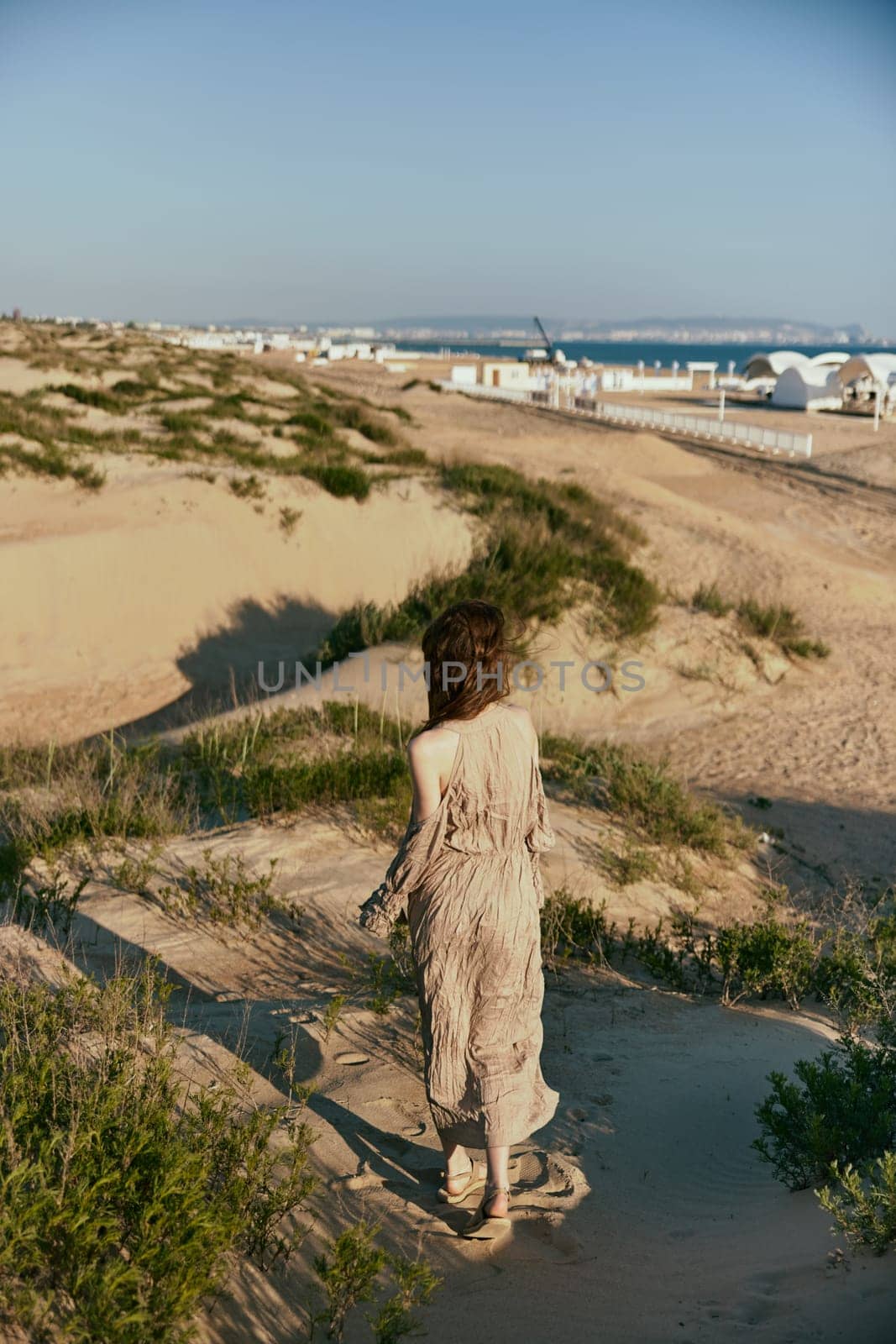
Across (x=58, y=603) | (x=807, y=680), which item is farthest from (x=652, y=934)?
(x=58, y=603)

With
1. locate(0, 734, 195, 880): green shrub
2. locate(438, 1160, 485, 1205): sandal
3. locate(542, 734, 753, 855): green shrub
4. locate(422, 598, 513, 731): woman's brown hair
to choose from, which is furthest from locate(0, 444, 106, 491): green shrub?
locate(438, 1160, 485, 1205): sandal

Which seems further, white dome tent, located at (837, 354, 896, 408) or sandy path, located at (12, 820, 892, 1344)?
white dome tent, located at (837, 354, 896, 408)

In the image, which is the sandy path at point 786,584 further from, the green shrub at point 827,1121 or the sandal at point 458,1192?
the sandal at point 458,1192

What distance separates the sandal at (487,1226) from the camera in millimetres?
2826

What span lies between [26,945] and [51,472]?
1082 centimetres

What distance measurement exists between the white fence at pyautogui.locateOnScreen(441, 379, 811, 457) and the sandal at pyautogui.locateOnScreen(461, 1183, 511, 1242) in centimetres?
2725

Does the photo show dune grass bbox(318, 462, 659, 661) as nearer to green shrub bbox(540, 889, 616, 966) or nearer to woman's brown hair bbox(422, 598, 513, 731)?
green shrub bbox(540, 889, 616, 966)

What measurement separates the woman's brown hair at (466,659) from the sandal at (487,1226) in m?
1.28

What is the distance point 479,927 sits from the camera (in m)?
2.89

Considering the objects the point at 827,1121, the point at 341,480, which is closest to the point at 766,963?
the point at 827,1121

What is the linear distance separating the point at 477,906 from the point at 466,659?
26.5 inches

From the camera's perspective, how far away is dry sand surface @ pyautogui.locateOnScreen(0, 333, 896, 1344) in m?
2.71

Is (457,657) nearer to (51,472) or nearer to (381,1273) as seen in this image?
(381,1273)

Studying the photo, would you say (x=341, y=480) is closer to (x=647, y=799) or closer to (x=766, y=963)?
(x=647, y=799)
